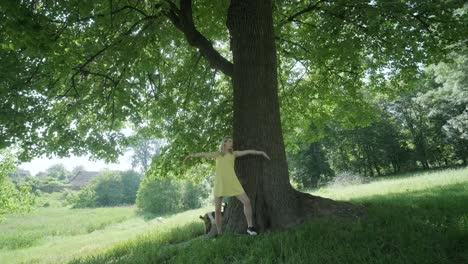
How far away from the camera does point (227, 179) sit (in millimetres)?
7168

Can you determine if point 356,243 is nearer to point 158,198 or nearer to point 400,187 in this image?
point 400,187

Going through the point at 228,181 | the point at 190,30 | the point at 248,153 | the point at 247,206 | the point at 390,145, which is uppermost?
the point at 390,145

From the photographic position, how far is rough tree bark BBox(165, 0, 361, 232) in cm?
728

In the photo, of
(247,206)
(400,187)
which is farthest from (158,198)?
(247,206)

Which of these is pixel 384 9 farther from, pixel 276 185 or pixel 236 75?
pixel 276 185

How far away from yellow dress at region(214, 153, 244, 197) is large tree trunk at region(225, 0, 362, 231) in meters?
0.41

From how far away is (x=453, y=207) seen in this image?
7.38 metres

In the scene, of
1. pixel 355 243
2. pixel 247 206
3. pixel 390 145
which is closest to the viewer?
pixel 355 243

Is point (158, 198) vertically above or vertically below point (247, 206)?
above

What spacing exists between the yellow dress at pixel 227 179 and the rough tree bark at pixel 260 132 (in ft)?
1.33

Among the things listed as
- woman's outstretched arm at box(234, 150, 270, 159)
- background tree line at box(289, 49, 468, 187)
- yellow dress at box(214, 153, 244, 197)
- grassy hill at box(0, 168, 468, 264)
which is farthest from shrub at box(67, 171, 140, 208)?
grassy hill at box(0, 168, 468, 264)

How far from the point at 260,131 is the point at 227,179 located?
1306 millimetres

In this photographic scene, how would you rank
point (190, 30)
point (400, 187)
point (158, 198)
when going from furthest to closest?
point (158, 198) → point (400, 187) → point (190, 30)

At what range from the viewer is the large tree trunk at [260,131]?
729cm
